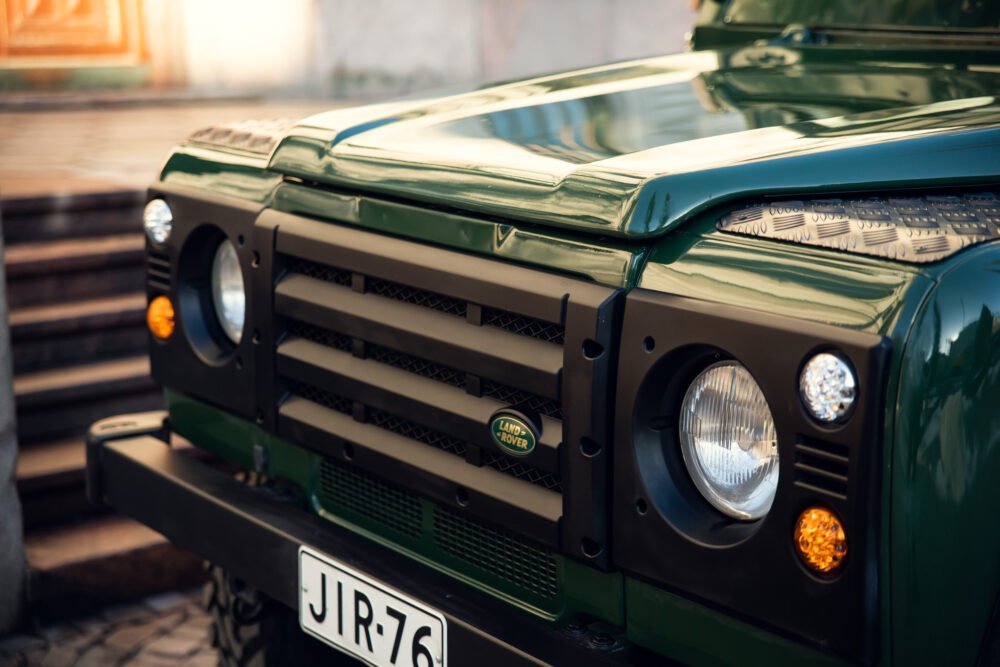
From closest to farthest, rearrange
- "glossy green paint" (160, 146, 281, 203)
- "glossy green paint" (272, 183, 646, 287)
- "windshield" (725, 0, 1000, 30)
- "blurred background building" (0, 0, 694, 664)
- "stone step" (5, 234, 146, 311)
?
"glossy green paint" (272, 183, 646, 287) < "glossy green paint" (160, 146, 281, 203) < "windshield" (725, 0, 1000, 30) < "blurred background building" (0, 0, 694, 664) < "stone step" (5, 234, 146, 311)

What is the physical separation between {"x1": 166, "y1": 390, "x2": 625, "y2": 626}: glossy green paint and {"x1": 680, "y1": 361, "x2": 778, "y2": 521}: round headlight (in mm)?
235

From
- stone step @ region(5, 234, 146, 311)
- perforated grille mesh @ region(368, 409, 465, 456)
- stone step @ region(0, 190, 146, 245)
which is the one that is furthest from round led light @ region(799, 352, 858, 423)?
stone step @ region(0, 190, 146, 245)

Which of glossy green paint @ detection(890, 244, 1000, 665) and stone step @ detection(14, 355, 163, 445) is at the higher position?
glossy green paint @ detection(890, 244, 1000, 665)

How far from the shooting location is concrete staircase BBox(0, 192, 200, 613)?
3854 millimetres

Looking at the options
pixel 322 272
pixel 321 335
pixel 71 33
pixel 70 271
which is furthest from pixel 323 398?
pixel 71 33

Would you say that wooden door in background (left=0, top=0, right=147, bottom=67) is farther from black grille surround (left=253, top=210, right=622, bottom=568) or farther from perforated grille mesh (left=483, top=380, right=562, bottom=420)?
perforated grille mesh (left=483, top=380, right=562, bottom=420)

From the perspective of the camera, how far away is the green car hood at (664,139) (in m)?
1.90

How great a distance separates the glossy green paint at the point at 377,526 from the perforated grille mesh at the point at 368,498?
0.01 metres

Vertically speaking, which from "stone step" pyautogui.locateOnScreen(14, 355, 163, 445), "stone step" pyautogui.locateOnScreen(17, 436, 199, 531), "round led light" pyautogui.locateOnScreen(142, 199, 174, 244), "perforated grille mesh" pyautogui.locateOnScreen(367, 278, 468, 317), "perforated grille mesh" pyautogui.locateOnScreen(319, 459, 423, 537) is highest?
"round led light" pyautogui.locateOnScreen(142, 199, 174, 244)

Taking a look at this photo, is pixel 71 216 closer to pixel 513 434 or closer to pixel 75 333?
pixel 75 333

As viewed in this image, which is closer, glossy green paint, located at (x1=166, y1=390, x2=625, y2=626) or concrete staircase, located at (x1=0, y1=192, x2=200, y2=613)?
glossy green paint, located at (x1=166, y1=390, x2=625, y2=626)

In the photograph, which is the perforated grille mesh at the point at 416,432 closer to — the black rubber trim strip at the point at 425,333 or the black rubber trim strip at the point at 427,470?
the black rubber trim strip at the point at 427,470

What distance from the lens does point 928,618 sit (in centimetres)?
161

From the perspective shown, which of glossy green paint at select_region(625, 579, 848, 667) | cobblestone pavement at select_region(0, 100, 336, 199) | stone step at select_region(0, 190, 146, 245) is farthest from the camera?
cobblestone pavement at select_region(0, 100, 336, 199)
